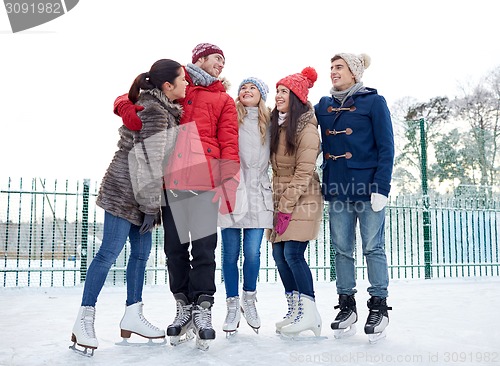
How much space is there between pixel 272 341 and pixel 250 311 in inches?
11.8

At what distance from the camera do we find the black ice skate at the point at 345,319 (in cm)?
321

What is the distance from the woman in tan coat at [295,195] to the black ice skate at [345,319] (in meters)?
0.12

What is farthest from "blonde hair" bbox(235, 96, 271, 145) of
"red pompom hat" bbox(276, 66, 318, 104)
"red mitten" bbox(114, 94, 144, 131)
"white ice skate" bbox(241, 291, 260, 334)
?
A: "white ice skate" bbox(241, 291, 260, 334)

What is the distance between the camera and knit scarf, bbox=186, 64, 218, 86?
10.1ft

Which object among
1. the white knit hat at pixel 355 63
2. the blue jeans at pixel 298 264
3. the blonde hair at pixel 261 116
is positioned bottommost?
the blue jeans at pixel 298 264

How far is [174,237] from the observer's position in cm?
295

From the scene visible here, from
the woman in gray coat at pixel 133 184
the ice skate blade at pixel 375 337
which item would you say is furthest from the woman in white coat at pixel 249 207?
the ice skate blade at pixel 375 337

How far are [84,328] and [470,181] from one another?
64.5 feet

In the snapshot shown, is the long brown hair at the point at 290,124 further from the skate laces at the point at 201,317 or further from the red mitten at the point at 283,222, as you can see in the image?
the skate laces at the point at 201,317

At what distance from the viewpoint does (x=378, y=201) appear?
122 inches

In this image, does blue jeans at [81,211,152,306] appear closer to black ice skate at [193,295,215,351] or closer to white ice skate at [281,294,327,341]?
black ice skate at [193,295,215,351]

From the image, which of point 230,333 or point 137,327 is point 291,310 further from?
point 137,327

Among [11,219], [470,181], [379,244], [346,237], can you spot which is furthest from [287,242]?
[470,181]

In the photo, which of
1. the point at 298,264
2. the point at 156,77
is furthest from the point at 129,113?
the point at 298,264
